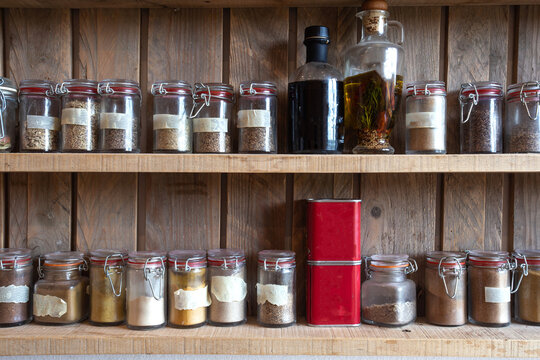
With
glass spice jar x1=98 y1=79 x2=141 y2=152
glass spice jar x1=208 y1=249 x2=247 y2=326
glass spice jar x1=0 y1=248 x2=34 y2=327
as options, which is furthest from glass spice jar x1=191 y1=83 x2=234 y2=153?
glass spice jar x1=0 y1=248 x2=34 y2=327

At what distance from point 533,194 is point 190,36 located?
2.82 feet

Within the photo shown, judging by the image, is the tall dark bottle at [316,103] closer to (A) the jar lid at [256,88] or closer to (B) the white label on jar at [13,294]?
(A) the jar lid at [256,88]

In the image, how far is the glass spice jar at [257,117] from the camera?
1.01 meters

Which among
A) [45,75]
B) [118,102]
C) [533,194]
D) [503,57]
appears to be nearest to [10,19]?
[45,75]

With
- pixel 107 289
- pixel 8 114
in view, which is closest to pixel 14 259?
pixel 107 289

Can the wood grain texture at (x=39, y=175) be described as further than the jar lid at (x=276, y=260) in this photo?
Yes

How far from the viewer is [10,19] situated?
1140mm

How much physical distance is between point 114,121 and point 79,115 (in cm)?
7

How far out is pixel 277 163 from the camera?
949 millimetres

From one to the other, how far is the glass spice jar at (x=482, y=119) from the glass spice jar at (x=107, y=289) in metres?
0.76

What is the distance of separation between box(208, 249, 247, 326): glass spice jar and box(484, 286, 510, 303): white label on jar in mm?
498

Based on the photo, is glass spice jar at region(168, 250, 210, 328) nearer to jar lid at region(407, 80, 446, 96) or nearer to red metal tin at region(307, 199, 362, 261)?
red metal tin at region(307, 199, 362, 261)

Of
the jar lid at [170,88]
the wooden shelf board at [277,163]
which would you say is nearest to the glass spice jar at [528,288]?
the wooden shelf board at [277,163]

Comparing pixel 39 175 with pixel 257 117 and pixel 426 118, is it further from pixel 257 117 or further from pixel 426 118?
pixel 426 118
